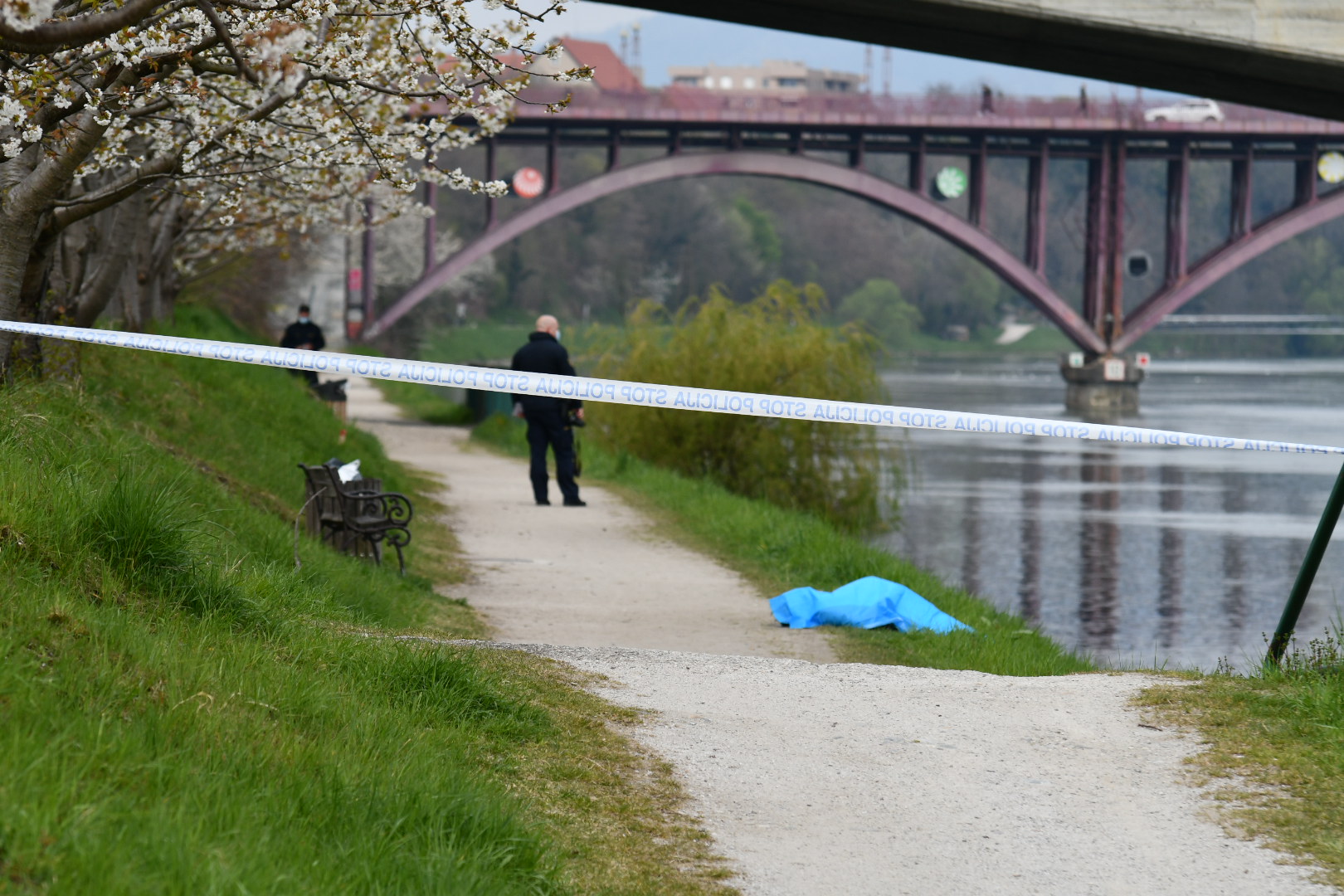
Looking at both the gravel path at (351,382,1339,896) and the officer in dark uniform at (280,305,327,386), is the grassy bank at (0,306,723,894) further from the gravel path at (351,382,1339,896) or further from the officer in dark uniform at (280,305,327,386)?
the officer in dark uniform at (280,305,327,386)

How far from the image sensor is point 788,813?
444cm

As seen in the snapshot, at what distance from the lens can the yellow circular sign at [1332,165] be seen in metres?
47.3

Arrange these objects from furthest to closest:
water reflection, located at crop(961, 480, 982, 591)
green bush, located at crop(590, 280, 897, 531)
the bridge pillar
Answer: the bridge pillar < green bush, located at crop(590, 280, 897, 531) < water reflection, located at crop(961, 480, 982, 591)

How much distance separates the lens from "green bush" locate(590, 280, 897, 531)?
57.6 feet

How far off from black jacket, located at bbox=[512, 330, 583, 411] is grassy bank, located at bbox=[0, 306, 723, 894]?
674 cm

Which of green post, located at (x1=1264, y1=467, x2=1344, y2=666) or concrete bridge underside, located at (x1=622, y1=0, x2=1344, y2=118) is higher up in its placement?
concrete bridge underside, located at (x1=622, y1=0, x2=1344, y2=118)

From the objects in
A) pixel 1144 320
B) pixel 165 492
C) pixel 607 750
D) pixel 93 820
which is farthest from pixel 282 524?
pixel 1144 320

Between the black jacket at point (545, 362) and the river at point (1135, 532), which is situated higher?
the black jacket at point (545, 362)

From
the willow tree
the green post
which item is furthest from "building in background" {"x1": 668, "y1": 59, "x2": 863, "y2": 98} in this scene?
the green post

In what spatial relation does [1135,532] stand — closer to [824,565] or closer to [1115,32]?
[1115,32]

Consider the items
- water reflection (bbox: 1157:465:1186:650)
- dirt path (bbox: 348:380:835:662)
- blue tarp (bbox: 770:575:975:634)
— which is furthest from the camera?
water reflection (bbox: 1157:465:1186:650)

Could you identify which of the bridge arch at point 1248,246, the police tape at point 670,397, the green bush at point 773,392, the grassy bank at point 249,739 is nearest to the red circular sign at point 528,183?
the bridge arch at point 1248,246

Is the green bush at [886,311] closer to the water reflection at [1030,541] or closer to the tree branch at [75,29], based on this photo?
the water reflection at [1030,541]

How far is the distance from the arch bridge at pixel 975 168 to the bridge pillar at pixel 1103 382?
2.13ft
